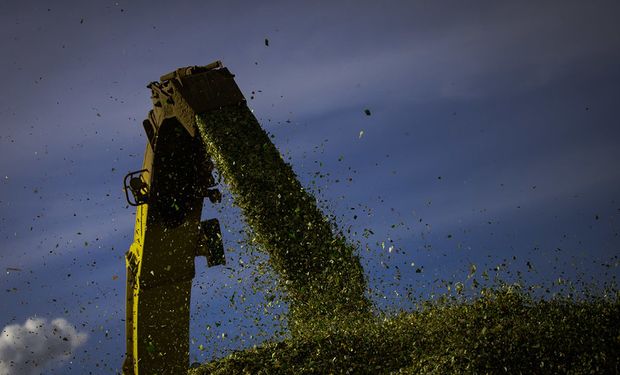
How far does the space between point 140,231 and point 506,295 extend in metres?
4.59

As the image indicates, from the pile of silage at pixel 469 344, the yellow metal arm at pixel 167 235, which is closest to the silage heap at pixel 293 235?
the pile of silage at pixel 469 344

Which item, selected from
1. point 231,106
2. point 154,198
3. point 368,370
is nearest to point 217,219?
point 154,198

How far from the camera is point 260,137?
8.69m

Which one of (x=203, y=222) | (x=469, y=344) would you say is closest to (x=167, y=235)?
(x=203, y=222)

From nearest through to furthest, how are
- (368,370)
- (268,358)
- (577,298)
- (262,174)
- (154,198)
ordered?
(368,370)
(268,358)
(577,298)
(262,174)
(154,198)

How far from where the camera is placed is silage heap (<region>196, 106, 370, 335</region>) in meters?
8.16

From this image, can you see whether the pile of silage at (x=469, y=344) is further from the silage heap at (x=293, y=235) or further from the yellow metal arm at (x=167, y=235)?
the yellow metal arm at (x=167, y=235)

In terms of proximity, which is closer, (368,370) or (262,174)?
(368,370)

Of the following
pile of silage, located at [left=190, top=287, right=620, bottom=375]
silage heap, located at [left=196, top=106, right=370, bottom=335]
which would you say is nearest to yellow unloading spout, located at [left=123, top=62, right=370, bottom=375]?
silage heap, located at [left=196, top=106, right=370, bottom=335]

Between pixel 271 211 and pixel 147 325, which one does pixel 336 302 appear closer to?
pixel 271 211

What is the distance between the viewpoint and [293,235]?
320 inches

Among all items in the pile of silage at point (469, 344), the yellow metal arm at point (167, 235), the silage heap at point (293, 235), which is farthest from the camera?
the yellow metal arm at point (167, 235)

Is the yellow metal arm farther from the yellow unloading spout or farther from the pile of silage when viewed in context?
the pile of silage

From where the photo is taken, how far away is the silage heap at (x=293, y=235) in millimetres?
8156
